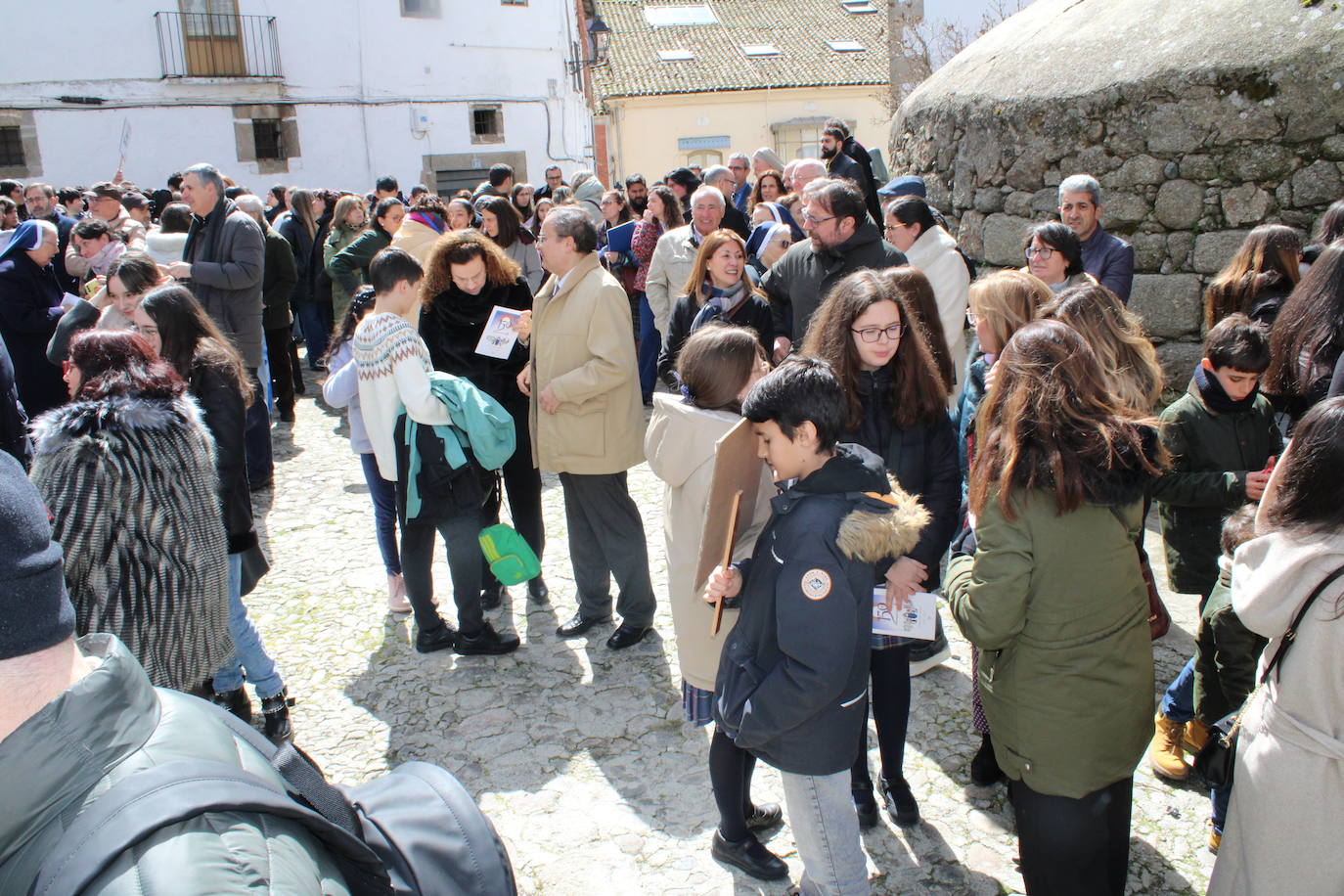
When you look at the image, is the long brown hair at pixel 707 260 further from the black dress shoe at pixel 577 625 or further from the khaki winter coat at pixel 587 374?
the black dress shoe at pixel 577 625

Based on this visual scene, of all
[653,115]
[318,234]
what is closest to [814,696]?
[318,234]

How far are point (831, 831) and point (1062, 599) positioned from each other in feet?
2.70

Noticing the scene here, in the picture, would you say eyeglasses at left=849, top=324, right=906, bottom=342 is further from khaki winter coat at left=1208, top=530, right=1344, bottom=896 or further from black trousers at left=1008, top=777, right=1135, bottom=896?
black trousers at left=1008, top=777, right=1135, bottom=896

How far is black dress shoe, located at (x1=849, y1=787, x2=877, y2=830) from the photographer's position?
9.95 feet

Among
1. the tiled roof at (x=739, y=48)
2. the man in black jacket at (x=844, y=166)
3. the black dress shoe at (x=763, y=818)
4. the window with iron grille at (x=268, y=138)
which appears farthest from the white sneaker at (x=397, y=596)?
the tiled roof at (x=739, y=48)

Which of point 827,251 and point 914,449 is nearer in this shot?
point 914,449

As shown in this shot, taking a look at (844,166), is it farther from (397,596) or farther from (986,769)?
(986,769)

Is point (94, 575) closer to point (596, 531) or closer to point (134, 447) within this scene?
point (134, 447)

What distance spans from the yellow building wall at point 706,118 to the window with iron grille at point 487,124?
5386 millimetres

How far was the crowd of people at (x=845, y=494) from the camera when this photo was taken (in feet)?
7.19

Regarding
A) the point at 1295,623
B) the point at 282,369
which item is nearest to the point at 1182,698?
the point at 1295,623

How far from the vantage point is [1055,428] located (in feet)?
7.36

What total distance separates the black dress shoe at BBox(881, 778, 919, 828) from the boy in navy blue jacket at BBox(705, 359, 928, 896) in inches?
26.1

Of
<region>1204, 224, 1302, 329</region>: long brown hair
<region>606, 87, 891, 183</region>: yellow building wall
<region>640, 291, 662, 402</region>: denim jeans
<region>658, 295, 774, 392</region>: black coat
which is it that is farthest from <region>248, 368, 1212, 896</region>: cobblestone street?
<region>606, 87, 891, 183</region>: yellow building wall
